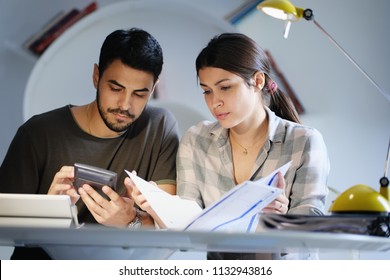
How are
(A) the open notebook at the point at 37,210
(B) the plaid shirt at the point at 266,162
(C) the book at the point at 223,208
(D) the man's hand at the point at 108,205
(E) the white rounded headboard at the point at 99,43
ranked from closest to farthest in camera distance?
(C) the book at the point at 223,208 → (A) the open notebook at the point at 37,210 → (D) the man's hand at the point at 108,205 → (B) the plaid shirt at the point at 266,162 → (E) the white rounded headboard at the point at 99,43

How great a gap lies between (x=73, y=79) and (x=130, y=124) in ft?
1.80

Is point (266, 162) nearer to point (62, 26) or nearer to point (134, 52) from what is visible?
point (134, 52)

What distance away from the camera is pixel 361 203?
131cm

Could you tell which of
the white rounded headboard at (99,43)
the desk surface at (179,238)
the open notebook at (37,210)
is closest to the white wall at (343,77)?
the white rounded headboard at (99,43)

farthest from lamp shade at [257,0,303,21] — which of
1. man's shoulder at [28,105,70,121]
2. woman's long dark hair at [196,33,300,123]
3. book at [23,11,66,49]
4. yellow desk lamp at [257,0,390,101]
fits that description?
book at [23,11,66,49]

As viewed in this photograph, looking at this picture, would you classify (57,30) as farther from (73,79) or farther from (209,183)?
(209,183)

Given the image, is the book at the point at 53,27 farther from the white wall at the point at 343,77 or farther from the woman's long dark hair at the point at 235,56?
the woman's long dark hair at the point at 235,56

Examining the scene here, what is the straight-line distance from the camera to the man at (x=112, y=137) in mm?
2138

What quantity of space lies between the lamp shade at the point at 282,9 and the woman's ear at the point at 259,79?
8.1 inches

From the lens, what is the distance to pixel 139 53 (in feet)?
7.17

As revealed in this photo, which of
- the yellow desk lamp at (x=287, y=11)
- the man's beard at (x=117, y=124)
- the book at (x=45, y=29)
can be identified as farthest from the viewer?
the book at (x=45, y=29)

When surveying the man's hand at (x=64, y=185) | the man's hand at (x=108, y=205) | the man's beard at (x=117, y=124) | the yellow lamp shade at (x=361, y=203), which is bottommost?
the man's hand at (x=108, y=205)
